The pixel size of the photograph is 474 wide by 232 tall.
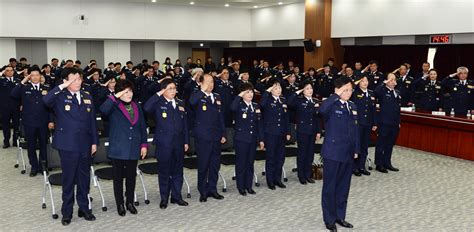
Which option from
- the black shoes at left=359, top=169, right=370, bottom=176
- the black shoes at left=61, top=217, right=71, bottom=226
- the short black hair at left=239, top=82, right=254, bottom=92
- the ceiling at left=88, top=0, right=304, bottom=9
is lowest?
the black shoes at left=61, top=217, right=71, bottom=226

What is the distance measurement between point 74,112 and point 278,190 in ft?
10.8

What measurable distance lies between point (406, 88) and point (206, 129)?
→ 23.0 feet

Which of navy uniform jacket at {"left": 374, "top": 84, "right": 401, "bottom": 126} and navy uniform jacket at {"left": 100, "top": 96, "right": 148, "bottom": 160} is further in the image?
navy uniform jacket at {"left": 374, "top": 84, "right": 401, "bottom": 126}

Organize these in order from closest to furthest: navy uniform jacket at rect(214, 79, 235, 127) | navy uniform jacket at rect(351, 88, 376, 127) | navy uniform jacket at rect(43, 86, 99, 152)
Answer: navy uniform jacket at rect(43, 86, 99, 152) < navy uniform jacket at rect(351, 88, 376, 127) < navy uniform jacket at rect(214, 79, 235, 127)

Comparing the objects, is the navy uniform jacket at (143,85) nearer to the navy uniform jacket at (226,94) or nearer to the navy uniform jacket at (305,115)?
the navy uniform jacket at (226,94)

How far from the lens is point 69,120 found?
18.0ft

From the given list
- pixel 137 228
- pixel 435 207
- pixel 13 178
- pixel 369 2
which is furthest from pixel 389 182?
pixel 369 2

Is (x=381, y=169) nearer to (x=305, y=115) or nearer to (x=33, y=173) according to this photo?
(x=305, y=115)

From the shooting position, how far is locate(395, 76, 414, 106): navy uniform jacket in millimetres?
11544

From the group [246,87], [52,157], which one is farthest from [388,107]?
[52,157]

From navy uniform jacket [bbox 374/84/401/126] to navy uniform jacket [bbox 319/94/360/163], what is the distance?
3.21 m

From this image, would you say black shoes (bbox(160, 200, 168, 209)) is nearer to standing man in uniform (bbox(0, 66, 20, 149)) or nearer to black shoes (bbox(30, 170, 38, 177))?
black shoes (bbox(30, 170, 38, 177))

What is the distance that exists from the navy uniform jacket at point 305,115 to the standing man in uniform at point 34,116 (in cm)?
391

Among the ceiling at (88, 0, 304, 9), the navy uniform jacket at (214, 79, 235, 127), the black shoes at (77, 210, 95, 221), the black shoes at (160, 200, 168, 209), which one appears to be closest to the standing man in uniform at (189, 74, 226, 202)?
the black shoes at (160, 200, 168, 209)
